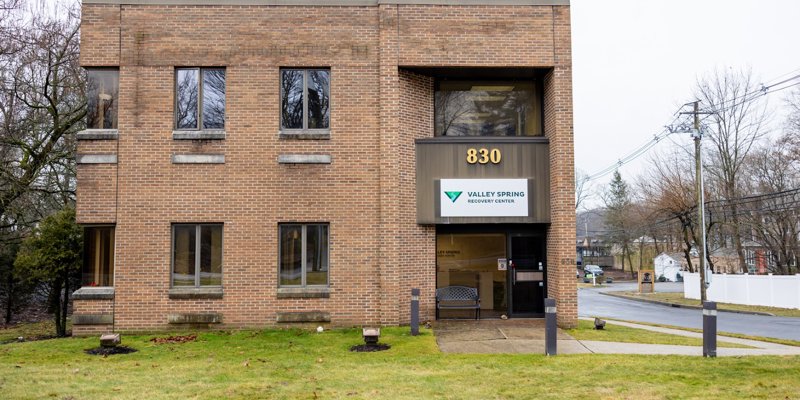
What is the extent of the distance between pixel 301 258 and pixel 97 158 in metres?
5.22

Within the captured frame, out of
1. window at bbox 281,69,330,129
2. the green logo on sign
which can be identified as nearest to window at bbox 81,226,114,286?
window at bbox 281,69,330,129

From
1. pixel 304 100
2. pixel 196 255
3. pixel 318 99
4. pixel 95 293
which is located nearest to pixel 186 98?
pixel 304 100

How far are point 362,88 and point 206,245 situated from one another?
5202mm

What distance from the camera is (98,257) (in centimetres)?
1408

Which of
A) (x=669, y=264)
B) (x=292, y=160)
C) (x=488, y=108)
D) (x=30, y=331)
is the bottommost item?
(x=30, y=331)

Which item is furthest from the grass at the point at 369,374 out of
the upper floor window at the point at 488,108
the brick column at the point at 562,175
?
the upper floor window at the point at 488,108

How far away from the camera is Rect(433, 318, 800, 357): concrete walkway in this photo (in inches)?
445

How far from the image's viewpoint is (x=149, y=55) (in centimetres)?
1424

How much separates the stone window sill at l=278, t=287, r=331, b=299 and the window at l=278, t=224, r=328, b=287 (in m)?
0.19

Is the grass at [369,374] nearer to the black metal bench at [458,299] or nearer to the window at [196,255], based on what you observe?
the window at [196,255]

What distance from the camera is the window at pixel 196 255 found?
46.5 feet

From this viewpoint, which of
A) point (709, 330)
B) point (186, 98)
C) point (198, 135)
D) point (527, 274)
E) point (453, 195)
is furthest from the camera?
point (527, 274)

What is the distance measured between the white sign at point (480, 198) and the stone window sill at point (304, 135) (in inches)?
119

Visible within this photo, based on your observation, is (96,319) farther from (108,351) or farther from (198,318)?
(108,351)
